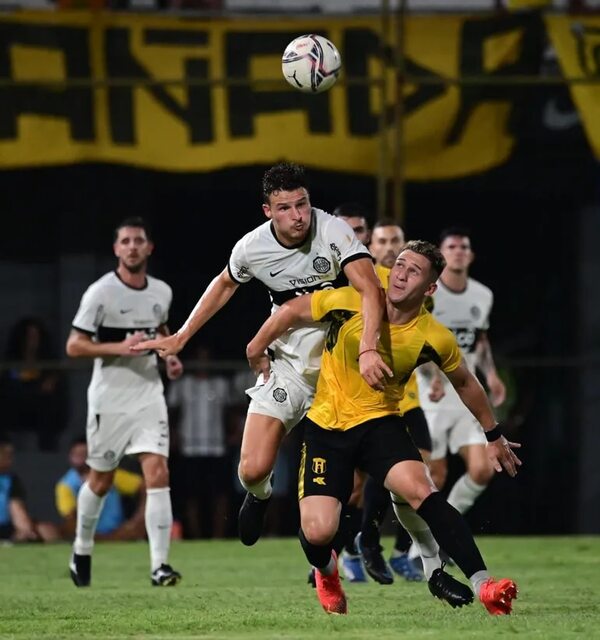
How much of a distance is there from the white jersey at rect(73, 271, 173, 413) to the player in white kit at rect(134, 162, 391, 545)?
218cm

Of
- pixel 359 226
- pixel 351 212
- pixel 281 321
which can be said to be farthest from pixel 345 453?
pixel 351 212

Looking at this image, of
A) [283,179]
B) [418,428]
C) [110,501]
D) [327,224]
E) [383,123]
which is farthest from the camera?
[383,123]

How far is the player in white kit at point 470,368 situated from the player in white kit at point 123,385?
6.29ft

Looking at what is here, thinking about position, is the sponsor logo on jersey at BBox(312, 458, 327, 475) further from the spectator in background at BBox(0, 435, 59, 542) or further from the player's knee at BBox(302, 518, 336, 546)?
the spectator in background at BBox(0, 435, 59, 542)

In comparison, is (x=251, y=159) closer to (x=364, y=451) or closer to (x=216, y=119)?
(x=216, y=119)

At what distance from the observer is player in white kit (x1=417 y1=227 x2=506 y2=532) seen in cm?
1136

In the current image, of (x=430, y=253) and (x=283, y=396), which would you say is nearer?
(x=430, y=253)

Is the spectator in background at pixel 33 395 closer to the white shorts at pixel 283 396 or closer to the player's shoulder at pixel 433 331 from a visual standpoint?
the white shorts at pixel 283 396

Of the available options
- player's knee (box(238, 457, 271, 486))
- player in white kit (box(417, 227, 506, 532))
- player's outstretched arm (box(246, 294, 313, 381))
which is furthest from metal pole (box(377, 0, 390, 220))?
player's outstretched arm (box(246, 294, 313, 381))

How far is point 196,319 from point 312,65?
1788 mm

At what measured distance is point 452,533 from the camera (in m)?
6.86

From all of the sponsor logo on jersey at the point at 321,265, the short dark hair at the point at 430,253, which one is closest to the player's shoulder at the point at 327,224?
the sponsor logo on jersey at the point at 321,265

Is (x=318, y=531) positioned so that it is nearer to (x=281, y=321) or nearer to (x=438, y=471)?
(x=281, y=321)

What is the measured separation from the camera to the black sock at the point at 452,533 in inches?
269
